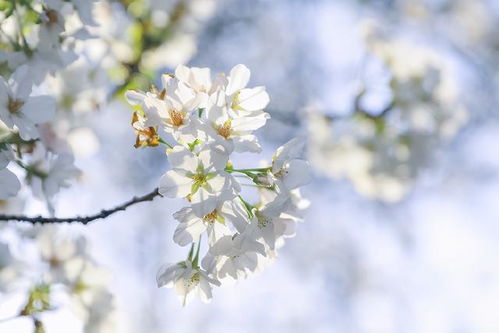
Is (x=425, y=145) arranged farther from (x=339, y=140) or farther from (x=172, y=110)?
(x=172, y=110)

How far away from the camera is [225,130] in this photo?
1.15 metres

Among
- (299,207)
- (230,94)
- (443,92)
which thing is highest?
(230,94)

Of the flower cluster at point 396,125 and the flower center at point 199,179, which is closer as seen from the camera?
the flower center at point 199,179

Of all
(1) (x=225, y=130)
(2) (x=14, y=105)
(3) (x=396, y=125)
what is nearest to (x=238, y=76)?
(1) (x=225, y=130)

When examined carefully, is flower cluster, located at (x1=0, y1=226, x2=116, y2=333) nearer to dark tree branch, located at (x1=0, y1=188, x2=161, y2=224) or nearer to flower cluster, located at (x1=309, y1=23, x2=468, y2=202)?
dark tree branch, located at (x1=0, y1=188, x2=161, y2=224)

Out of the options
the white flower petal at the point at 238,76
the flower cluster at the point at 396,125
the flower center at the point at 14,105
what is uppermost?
the white flower petal at the point at 238,76

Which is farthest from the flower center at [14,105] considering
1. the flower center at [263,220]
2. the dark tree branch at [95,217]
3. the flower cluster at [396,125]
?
the flower cluster at [396,125]

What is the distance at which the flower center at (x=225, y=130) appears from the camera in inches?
44.7

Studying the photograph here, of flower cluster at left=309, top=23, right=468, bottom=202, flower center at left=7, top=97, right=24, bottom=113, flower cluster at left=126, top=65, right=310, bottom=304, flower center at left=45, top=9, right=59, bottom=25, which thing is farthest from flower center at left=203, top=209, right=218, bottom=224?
flower cluster at left=309, top=23, right=468, bottom=202

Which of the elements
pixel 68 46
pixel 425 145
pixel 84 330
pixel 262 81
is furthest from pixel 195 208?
pixel 262 81

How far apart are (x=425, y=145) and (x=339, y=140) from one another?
0.45m

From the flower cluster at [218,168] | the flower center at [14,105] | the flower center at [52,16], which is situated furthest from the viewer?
the flower center at [52,16]

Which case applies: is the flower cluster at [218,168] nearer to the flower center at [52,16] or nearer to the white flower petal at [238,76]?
the white flower petal at [238,76]

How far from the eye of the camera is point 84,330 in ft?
6.27
